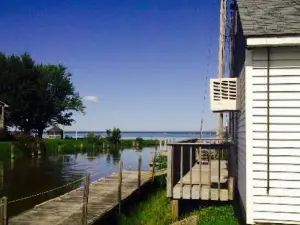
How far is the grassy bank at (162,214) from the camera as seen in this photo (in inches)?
471

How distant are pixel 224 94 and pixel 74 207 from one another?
7.37 m

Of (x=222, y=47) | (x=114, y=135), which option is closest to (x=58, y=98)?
(x=114, y=135)


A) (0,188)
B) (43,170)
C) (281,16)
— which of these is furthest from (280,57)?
(43,170)

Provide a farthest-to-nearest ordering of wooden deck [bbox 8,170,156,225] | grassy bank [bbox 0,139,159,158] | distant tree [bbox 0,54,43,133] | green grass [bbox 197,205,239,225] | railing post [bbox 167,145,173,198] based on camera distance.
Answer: distant tree [bbox 0,54,43,133]
grassy bank [bbox 0,139,159,158]
railing post [bbox 167,145,173,198]
wooden deck [bbox 8,170,156,225]
green grass [bbox 197,205,239,225]

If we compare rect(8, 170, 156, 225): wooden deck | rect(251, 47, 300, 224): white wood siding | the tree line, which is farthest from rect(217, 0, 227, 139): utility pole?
the tree line

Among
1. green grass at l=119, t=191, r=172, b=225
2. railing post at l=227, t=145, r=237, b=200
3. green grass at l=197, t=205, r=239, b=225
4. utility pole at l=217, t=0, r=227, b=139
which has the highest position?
utility pole at l=217, t=0, r=227, b=139

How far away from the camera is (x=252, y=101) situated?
890cm

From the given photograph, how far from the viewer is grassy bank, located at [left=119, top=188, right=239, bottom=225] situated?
1195cm

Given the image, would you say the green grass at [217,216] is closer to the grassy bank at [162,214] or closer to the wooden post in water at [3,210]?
the grassy bank at [162,214]

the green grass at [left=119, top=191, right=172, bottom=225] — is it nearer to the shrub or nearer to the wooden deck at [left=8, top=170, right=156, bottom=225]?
the wooden deck at [left=8, top=170, right=156, bottom=225]

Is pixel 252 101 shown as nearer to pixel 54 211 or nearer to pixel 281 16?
pixel 281 16

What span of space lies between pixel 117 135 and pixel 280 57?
68.1 m

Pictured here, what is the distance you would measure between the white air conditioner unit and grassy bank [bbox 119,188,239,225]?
3.42 m

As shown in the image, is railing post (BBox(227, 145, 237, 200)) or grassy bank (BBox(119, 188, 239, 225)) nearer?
grassy bank (BBox(119, 188, 239, 225))
